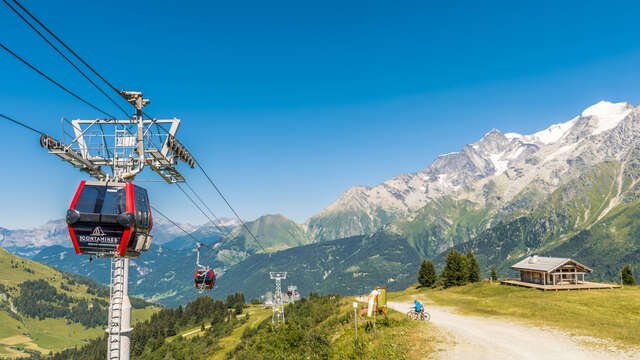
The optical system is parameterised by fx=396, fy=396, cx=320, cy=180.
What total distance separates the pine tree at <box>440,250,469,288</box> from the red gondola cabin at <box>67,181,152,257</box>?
8832cm

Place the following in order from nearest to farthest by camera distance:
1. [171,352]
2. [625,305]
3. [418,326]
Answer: [418,326]
[625,305]
[171,352]

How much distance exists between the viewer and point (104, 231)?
24.6m

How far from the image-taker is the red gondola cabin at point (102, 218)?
2446cm

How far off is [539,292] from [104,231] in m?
73.5

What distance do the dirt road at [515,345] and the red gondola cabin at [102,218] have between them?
2525 centimetres

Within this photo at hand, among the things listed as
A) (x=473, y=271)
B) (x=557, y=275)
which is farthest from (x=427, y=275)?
(x=557, y=275)

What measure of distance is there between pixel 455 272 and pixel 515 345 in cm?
6775

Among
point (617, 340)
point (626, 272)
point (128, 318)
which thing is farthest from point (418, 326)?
point (626, 272)

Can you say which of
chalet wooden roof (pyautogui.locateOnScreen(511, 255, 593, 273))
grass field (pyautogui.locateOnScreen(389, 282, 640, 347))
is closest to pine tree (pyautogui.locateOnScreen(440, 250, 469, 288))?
chalet wooden roof (pyautogui.locateOnScreen(511, 255, 593, 273))

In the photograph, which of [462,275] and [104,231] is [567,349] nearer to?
[104,231]

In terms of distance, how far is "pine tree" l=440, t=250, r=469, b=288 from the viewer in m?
98.4

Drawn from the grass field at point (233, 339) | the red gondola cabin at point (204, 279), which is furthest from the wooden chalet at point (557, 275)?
the grass field at point (233, 339)

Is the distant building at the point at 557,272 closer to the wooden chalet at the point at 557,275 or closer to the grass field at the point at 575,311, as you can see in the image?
the wooden chalet at the point at 557,275

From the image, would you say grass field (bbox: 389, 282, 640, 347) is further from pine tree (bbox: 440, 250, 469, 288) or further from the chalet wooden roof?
pine tree (bbox: 440, 250, 469, 288)
